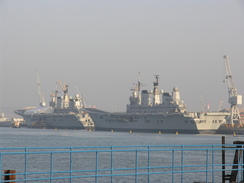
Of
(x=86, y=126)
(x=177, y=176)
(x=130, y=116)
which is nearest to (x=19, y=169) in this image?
(x=177, y=176)

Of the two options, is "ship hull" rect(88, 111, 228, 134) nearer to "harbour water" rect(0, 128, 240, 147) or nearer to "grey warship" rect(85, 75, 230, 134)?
"grey warship" rect(85, 75, 230, 134)

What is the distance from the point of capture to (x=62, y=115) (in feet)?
467

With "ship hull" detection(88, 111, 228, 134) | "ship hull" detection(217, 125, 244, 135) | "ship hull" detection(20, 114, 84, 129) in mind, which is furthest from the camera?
"ship hull" detection(20, 114, 84, 129)

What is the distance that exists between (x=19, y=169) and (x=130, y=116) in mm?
84825

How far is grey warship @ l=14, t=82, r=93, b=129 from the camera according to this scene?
142m

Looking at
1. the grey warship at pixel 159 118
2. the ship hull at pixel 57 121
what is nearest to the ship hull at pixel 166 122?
the grey warship at pixel 159 118

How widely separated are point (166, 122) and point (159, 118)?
1.57 m

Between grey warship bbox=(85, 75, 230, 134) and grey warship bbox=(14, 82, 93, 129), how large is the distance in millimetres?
12079

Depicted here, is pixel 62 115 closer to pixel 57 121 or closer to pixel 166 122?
pixel 57 121

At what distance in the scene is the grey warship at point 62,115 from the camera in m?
142

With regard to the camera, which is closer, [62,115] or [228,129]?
[228,129]

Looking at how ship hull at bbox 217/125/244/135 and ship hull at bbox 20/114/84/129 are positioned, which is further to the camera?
ship hull at bbox 20/114/84/129

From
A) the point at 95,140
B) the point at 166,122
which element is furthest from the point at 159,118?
the point at 95,140

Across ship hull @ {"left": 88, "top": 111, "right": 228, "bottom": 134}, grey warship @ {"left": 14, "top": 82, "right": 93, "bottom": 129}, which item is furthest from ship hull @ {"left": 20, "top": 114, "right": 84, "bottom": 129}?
ship hull @ {"left": 88, "top": 111, "right": 228, "bottom": 134}
